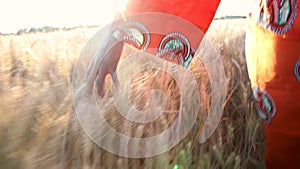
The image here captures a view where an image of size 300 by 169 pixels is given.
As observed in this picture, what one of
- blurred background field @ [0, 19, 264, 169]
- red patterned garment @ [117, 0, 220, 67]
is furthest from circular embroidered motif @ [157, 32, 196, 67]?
blurred background field @ [0, 19, 264, 169]

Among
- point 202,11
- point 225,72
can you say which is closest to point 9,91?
point 202,11

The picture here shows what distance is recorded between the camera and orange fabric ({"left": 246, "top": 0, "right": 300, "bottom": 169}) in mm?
907

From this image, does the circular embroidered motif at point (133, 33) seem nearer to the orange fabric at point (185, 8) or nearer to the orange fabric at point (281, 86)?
the orange fabric at point (185, 8)

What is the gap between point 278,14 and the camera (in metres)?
0.92

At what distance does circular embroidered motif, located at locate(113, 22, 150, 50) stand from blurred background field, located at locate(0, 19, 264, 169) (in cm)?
12

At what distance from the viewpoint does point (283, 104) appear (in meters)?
0.92

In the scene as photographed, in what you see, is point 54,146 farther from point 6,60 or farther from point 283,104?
point 283,104

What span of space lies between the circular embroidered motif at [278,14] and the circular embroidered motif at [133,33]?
0.24 metres

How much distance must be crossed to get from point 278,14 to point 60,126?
50 centimetres

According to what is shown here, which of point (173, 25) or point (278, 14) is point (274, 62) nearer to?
point (278, 14)

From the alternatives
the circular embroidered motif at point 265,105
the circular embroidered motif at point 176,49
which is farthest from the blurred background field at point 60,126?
the circular embroidered motif at point 176,49

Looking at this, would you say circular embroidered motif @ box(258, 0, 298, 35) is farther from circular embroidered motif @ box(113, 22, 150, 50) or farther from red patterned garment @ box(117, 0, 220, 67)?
circular embroidered motif @ box(113, 22, 150, 50)

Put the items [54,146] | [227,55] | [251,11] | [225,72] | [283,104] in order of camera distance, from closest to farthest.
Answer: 1. [54,146]
2. [283,104]
3. [251,11]
4. [225,72]
5. [227,55]

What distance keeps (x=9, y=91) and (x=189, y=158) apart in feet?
1.02
